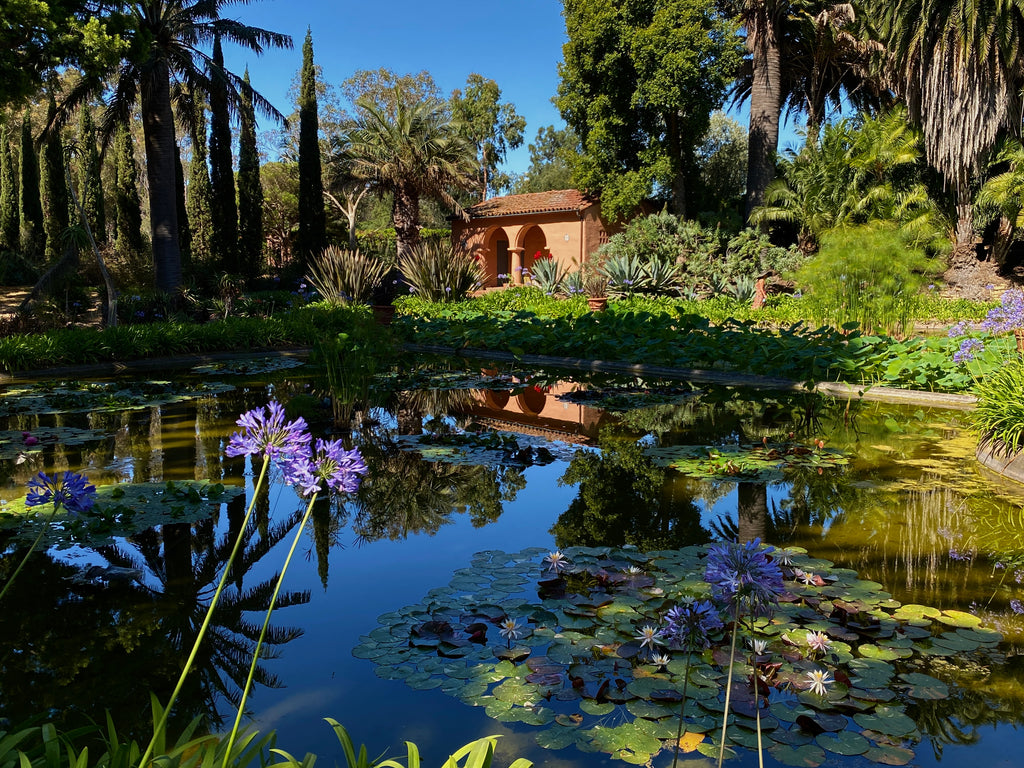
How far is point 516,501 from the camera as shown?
4785 mm

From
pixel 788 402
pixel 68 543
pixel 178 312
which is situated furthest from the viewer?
pixel 178 312

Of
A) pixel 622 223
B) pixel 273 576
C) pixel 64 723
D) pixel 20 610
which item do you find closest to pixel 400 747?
pixel 64 723

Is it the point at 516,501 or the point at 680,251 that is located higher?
the point at 680,251

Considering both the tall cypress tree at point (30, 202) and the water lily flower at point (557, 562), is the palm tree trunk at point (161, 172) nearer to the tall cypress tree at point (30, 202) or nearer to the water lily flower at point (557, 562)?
the tall cypress tree at point (30, 202)

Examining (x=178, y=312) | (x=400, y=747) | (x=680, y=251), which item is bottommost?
(x=400, y=747)

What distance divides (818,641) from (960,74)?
21001 millimetres

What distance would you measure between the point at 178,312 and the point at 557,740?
50.2ft

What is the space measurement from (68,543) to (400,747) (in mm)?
2645

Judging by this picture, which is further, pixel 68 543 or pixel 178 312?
pixel 178 312

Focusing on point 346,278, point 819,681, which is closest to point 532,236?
point 346,278

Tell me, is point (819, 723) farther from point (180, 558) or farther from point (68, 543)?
point (68, 543)

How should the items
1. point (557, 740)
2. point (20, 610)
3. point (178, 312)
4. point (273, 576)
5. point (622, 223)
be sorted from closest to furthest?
point (557, 740)
point (20, 610)
point (273, 576)
point (178, 312)
point (622, 223)

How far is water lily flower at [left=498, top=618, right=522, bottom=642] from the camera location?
2.82 m

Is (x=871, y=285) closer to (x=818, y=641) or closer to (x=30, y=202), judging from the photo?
(x=818, y=641)
